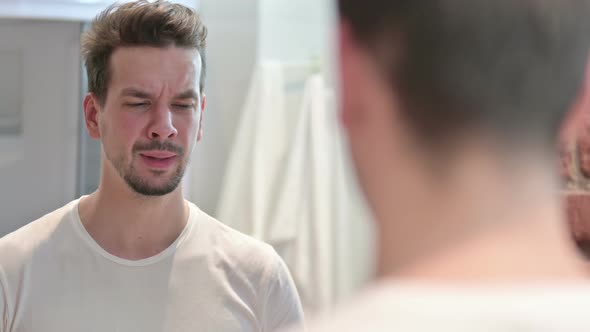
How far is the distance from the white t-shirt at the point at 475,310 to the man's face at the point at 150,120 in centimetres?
95

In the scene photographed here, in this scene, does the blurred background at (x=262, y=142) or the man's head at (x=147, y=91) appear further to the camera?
the blurred background at (x=262, y=142)

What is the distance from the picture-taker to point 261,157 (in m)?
1.96

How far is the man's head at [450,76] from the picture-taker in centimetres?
37

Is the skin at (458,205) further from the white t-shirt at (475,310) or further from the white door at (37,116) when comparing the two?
the white door at (37,116)

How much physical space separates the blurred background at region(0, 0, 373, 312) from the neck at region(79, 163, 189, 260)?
614 millimetres

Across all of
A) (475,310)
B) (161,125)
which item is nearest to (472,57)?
(475,310)

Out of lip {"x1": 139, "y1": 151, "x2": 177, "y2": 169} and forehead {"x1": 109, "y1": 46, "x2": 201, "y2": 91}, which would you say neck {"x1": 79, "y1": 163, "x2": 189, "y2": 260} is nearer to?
lip {"x1": 139, "y1": 151, "x2": 177, "y2": 169}

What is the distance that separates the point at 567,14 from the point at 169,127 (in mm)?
961

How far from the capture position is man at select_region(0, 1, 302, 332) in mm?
1226

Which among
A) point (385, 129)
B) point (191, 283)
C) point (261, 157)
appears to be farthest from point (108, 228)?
point (385, 129)

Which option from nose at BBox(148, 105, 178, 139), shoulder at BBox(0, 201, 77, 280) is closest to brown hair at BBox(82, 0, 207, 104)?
nose at BBox(148, 105, 178, 139)

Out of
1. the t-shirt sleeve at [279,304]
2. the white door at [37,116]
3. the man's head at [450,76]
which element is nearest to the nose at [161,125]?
the t-shirt sleeve at [279,304]

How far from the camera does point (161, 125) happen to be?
4.17ft

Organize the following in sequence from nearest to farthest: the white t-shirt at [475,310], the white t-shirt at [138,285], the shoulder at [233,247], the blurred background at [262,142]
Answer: the white t-shirt at [475,310] → the white t-shirt at [138,285] → the shoulder at [233,247] → the blurred background at [262,142]
